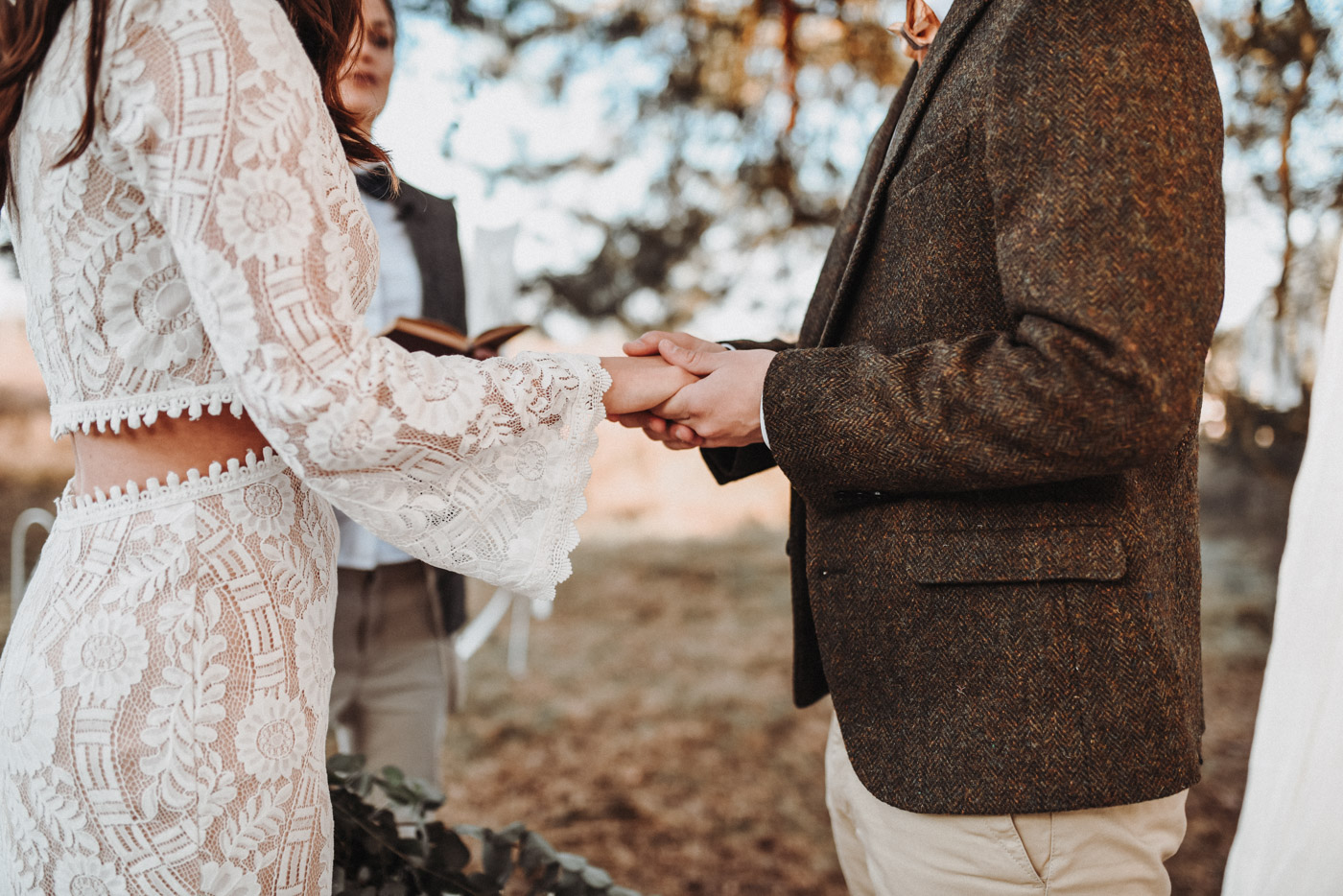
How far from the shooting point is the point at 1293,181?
270 centimetres

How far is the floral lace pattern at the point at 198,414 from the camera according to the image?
773 millimetres

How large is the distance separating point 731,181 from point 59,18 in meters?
3.83

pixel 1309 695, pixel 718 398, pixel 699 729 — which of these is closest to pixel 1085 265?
pixel 718 398

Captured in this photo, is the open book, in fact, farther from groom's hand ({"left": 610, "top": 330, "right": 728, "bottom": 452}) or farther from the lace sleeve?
the lace sleeve

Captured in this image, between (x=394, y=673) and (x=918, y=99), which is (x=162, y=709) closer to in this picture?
(x=918, y=99)

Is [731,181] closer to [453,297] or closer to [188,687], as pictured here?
[453,297]

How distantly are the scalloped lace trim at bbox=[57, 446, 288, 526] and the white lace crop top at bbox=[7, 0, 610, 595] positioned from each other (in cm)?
6

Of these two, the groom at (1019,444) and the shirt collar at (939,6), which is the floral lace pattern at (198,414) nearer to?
the groom at (1019,444)

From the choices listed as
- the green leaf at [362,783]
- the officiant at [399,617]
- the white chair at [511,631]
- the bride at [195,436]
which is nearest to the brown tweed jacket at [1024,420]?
the bride at [195,436]

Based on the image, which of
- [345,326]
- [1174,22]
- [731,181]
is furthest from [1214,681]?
[345,326]

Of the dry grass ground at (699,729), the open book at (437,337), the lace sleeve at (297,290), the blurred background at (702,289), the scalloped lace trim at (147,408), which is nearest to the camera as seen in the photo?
the lace sleeve at (297,290)

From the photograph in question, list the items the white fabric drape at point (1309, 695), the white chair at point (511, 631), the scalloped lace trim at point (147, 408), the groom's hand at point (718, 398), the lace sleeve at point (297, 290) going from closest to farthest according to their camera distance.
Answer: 1. the lace sleeve at point (297, 290)
2. the scalloped lace trim at point (147, 408)
3. the groom's hand at point (718, 398)
4. the white fabric drape at point (1309, 695)
5. the white chair at point (511, 631)

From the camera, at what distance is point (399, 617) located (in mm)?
2377

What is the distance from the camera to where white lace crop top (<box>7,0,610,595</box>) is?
77 centimetres
